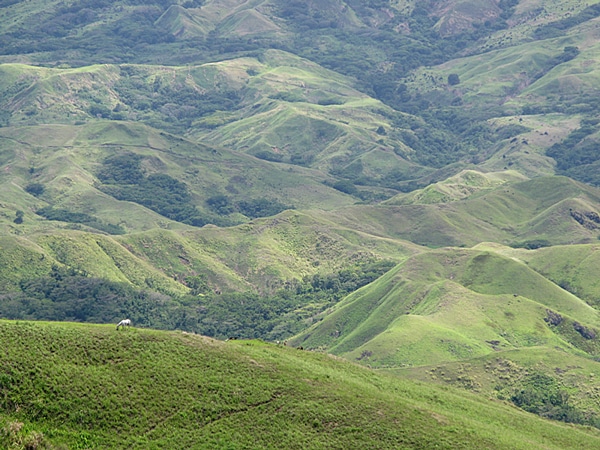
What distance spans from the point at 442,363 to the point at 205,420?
91.9 meters

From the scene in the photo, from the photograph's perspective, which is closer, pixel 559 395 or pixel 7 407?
pixel 7 407

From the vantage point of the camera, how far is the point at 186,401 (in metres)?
93.2

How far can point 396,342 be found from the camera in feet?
631

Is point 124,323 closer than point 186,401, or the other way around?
point 186,401

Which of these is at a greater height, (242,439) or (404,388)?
(242,439)

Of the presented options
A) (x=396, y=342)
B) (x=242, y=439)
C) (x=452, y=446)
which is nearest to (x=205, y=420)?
(x=242, y=439)

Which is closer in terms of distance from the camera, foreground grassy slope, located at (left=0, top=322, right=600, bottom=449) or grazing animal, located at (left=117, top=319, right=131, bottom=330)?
foreground grassy slope, located at (left=0, top=322, right=600, bottom=449)

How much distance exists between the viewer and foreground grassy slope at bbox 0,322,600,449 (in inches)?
3391

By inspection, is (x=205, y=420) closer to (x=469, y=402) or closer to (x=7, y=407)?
(x=7, y=407)

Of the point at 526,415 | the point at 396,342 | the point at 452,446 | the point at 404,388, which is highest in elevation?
the point at 452,446

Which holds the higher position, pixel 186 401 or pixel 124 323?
pixel 124 323

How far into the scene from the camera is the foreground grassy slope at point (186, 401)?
86125mm

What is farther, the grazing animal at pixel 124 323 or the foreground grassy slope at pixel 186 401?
the grazing animal at pixel 124 323

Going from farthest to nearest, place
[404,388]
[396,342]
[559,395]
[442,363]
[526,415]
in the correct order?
1. [396,342]
2. [442,363]
3. [559,395]
4. [526,415]
5. [404,388]
